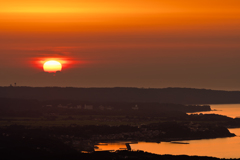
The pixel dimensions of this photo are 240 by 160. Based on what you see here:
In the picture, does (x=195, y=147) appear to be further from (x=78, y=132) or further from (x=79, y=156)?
(x=79, y=156)

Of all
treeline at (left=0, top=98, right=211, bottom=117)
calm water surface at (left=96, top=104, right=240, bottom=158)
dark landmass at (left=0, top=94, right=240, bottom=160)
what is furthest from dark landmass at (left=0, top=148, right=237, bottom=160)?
treeline at (left=0, top=98, right=211, bottom=117)

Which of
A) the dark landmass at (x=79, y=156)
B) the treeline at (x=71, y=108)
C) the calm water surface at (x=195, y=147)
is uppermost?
the treeline at (x=71, y=108)

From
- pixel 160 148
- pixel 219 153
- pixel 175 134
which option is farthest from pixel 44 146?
pixel 175 134

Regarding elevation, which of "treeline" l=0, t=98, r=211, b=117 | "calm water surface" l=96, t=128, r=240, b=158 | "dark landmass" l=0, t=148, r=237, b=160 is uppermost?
"treeline" l=0, t=98, r=211, b=117

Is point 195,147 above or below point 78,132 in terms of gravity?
below

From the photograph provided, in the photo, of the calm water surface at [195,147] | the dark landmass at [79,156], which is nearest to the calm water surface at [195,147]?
the calm water surface at [195,147]

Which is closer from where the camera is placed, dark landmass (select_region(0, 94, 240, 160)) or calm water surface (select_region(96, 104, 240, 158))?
dark landmass (select_region(0, 94, 240, 160))

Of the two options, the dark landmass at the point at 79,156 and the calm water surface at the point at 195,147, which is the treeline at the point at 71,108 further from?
the dark landmass at the point at 79,156

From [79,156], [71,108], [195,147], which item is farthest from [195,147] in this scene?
[71,108]

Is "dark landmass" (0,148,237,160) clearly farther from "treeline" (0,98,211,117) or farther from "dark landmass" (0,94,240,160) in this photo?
"treeline" (0,98,211,117)

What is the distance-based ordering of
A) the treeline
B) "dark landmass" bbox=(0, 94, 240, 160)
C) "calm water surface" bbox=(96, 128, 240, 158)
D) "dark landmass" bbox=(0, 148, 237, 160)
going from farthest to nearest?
1. the treeline
2. "calm water surface" bbox=(96, 128, 240, 158)
3. "dark landmass" bbox=(0, 94, 240, 160)
4. "dark landmass" bbox=(0, 148, 237, 160)

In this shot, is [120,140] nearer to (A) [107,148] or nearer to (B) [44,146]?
(A) [107,148]
